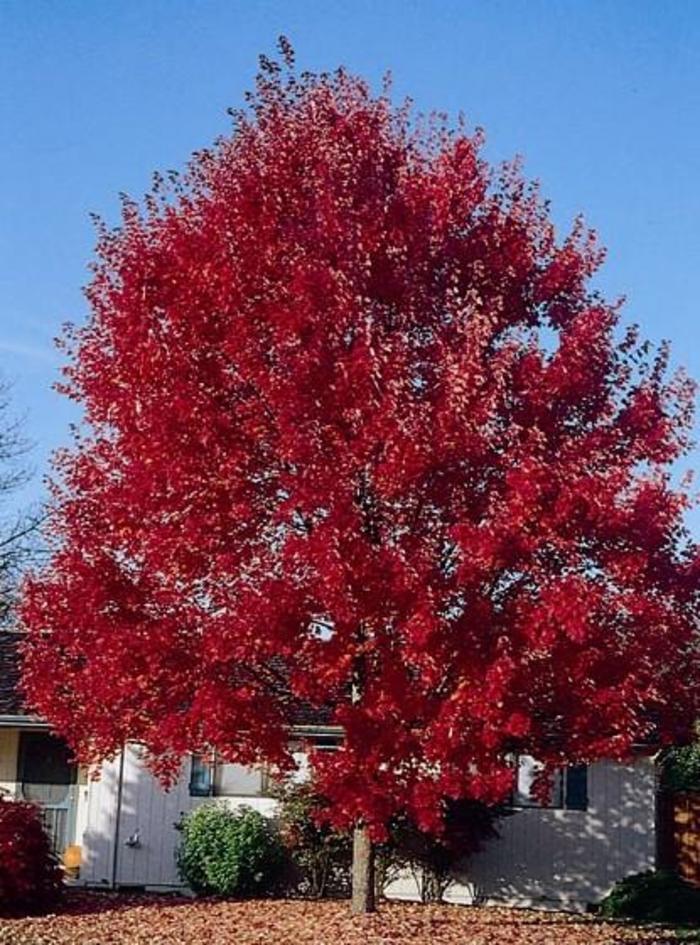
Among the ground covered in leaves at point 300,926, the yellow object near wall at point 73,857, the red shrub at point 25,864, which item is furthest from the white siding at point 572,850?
the red shrub at point 25,864

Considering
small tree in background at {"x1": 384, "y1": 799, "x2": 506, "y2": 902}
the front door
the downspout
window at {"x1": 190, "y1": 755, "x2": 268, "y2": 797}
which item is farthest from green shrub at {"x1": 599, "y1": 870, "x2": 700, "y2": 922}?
the front door

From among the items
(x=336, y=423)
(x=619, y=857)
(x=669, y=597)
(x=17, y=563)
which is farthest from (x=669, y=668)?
(x=17, y=563)

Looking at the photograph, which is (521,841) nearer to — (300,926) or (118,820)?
(118,820)

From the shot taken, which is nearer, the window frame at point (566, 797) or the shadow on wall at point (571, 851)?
the shadow on wall at point (571, 851)

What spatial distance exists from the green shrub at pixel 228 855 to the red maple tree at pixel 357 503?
22.8 feet

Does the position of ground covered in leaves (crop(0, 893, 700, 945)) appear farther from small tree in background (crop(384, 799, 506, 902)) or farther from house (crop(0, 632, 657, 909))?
house (crop(0, 632, 657, 909))

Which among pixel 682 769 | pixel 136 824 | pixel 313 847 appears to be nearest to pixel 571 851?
pixel 682 769

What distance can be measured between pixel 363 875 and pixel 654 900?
635cm

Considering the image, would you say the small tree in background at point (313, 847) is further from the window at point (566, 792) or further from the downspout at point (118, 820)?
the window at point (566, 792)

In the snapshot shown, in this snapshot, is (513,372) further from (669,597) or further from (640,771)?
(640,771)

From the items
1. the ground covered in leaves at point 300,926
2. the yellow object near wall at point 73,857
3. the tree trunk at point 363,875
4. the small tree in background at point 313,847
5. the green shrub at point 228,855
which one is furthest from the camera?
the yellow object near wall at point 73,857

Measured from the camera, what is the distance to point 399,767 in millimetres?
14695

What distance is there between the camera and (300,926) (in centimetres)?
1770

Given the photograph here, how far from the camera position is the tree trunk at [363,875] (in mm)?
17844
